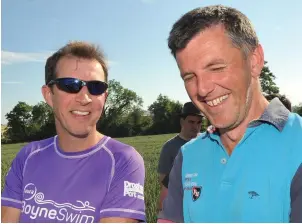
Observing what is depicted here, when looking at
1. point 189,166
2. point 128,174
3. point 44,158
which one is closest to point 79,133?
point 44,158

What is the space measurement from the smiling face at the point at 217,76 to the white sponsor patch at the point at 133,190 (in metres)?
0.72

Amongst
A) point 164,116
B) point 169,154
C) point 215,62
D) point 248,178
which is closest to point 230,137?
point 248,178

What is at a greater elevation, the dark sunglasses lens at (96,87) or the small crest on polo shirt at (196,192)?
the dark sunglasses lens at (96,87)

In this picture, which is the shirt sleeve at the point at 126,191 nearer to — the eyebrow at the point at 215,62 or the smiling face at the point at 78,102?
the smiling face at the point at 78,102

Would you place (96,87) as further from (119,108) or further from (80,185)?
(119,108)

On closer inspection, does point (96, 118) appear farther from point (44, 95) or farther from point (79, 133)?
point (44, 95)

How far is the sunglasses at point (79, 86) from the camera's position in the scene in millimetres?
2773

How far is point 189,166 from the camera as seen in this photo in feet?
7.53

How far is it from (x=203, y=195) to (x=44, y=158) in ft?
4.36

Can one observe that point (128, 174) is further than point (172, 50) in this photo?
Yes

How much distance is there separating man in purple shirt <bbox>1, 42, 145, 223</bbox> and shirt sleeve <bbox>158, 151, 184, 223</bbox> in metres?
0.26

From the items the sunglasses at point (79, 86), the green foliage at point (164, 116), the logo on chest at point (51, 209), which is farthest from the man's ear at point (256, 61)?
the green foliage at point (164, 116)

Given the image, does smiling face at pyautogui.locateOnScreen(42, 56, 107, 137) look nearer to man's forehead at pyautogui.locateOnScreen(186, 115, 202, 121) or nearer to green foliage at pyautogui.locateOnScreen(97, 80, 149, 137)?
man's forehead at pyautogui.locateOnScreen(186, 115, 202, 121)

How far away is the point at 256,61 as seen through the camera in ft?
7.47
